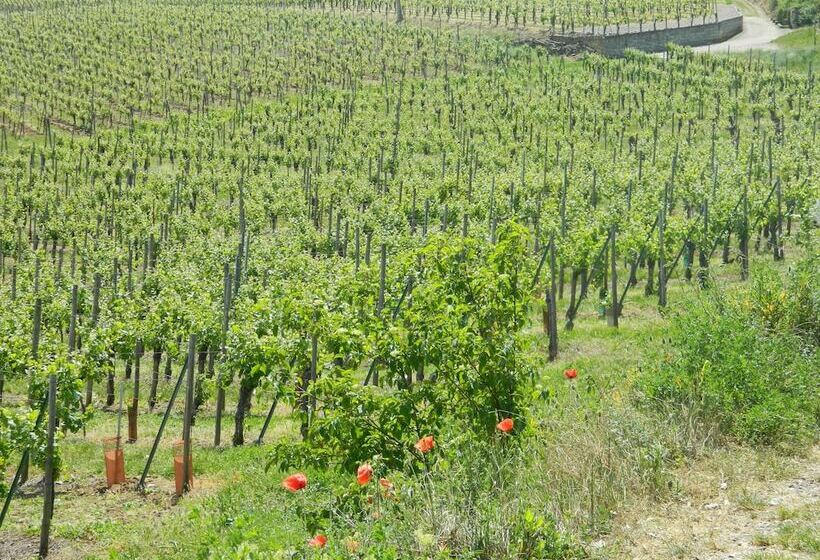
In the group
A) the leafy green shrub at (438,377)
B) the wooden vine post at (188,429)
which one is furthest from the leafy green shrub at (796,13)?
the leafy green shrub at (438,377)

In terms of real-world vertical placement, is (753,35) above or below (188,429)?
above

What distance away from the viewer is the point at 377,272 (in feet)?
75.8

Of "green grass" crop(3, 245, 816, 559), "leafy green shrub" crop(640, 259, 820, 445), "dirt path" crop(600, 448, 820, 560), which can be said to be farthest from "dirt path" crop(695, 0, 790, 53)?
"dirt path" crop(600, 448, 820, 560)

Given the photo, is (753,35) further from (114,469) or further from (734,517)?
(734,517)

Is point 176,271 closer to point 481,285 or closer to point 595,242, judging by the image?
point 595,242

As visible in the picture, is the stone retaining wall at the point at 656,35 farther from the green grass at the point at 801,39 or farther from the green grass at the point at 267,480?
the green grass at the point at 267,480

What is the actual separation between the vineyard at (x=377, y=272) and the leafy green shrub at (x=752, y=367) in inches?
2.1

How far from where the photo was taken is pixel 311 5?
122625mm

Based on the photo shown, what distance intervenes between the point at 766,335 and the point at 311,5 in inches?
4613

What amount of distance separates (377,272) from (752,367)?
42.5 ft

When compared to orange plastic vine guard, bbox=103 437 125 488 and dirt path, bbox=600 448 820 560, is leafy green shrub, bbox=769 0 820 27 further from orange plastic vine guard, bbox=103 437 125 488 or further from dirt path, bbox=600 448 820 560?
dirt path, bbox=600 448 820 560

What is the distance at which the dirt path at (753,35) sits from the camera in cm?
10100

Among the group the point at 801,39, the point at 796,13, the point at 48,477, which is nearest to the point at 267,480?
the point at 48,477

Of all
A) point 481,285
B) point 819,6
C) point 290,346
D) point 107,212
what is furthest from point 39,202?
point 819,6
